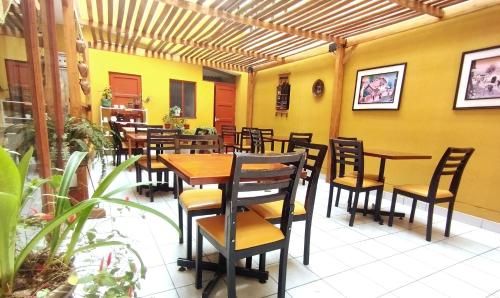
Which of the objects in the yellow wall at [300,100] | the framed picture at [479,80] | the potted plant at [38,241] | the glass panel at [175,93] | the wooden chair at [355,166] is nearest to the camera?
the potted plant at [38,241]

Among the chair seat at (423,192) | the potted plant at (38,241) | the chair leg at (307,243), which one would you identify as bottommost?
the chair leg at (307,243)

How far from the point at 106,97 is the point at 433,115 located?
6.92 m

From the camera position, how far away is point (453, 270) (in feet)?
6.58

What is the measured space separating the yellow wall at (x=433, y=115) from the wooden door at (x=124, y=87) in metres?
5.24

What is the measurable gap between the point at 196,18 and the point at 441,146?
394 cm

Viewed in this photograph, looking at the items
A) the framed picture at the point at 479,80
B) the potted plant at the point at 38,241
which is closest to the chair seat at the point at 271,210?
the potted plant at the point at 38,241

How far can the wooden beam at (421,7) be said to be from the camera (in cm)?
286

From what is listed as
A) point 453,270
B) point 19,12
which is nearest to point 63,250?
point 19,12

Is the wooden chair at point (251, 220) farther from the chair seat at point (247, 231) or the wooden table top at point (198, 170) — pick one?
the wooden table top at point (198, 170)

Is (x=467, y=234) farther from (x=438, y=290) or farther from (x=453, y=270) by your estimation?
(x=438, y=290)

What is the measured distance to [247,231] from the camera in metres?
1.43

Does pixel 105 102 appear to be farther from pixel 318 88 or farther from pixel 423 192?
pixel 423 192

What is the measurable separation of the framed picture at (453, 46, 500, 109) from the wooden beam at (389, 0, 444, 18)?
2.04ft

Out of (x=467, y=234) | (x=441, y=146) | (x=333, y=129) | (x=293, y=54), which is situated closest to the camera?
(x=467, y=234)
